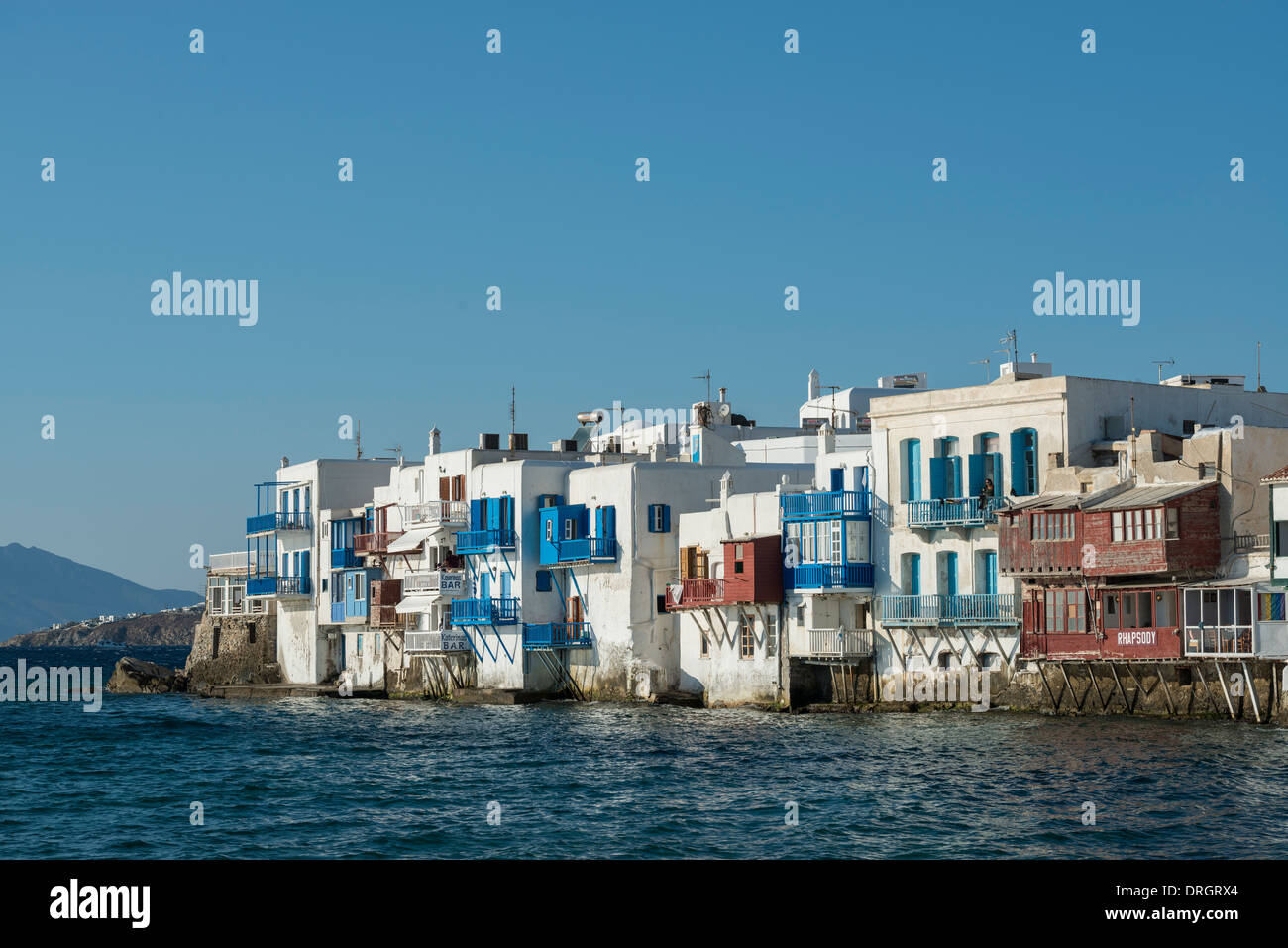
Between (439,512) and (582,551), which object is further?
(439,512)

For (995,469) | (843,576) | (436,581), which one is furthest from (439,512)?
(995,469)

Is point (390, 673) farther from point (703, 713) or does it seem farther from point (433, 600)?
point (703, 713)

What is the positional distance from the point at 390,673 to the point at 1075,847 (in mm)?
53298

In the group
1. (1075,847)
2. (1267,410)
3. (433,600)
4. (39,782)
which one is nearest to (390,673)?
(433,600)

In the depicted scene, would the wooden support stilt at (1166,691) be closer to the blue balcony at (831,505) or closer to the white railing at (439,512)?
the blue balcony at (831,505)

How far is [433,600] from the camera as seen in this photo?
7044 cm

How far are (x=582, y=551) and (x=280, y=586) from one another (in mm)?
26204

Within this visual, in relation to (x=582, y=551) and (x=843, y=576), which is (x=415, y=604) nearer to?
(x=582, y=551)

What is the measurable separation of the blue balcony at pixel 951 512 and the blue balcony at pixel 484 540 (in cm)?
1941

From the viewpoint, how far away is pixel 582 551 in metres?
63.4

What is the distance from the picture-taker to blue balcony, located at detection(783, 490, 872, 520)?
54.1 m

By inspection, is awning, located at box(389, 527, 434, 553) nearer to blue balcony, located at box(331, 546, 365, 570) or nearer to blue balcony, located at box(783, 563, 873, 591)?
blue balcony, located at box(331, 546, 365, 570)
